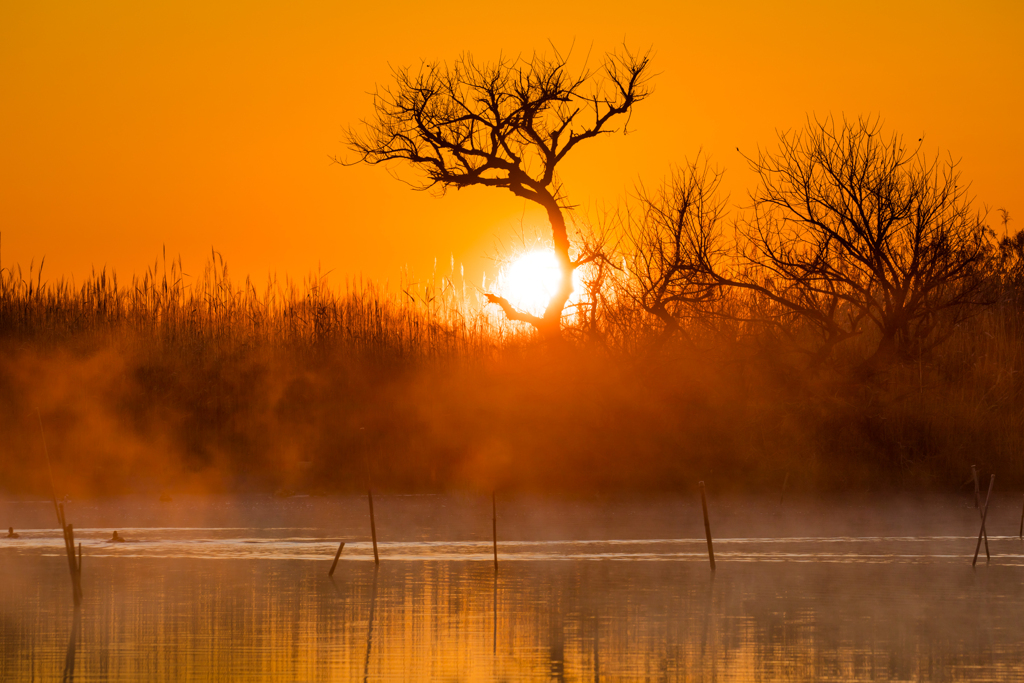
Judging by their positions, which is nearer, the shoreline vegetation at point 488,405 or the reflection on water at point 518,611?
the reflection on water at point 518,611

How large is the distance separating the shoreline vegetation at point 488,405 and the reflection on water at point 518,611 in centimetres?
570

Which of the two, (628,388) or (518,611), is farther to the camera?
(628,388)

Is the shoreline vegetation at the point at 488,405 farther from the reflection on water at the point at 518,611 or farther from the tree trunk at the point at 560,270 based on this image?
the reflection on water at the point at 518,611

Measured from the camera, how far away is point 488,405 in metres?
21.0

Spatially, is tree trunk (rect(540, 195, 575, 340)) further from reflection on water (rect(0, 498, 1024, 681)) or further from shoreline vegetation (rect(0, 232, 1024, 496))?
reflection on water (rect(0, 498, 1024, 681))

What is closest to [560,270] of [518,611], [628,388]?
[628,388]

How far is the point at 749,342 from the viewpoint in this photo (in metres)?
21.1

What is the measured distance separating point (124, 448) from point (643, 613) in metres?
13.9

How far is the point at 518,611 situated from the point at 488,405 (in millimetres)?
10843

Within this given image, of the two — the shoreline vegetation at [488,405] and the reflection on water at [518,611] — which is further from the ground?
the shoreline vegetation at [488,405]

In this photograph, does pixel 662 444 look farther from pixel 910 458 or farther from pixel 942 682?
pixel 942 682

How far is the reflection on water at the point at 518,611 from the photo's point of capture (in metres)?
8.34

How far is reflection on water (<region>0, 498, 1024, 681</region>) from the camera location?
8.34 metres

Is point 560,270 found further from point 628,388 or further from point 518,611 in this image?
point 518,611
